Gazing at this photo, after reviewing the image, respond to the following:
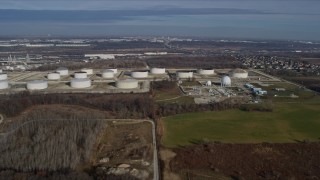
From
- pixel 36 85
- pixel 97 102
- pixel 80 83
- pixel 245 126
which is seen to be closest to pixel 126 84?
pixel 80 83

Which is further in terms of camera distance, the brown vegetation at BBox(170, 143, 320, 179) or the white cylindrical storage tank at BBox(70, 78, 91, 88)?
the white cylindrical storage tank at BBox(70, 78, 91, 88)

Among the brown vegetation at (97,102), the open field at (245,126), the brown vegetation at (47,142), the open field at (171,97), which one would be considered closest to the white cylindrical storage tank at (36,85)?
the brown vegetation at (97,102)

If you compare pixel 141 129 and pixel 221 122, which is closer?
pixel 141 129

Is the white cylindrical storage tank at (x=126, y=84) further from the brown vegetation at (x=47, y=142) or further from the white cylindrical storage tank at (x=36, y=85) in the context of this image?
the brown vegetation at (x=47, y=142)

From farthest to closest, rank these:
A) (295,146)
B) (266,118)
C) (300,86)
Result: 1. (300,86)
2. (266,118)
3. (295,146)

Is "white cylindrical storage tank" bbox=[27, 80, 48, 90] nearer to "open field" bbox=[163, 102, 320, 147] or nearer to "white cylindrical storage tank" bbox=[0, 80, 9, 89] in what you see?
"white cylindrical storage tank" bbox=[0, 80, 9, 89]

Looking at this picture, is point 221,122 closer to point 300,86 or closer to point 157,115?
point 157,115

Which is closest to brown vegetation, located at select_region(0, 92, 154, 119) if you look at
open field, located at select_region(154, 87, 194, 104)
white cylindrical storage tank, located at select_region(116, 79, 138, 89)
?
open field, located at select_region(154, 87, 194, 104)

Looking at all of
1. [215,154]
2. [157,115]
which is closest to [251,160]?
[215,154]
